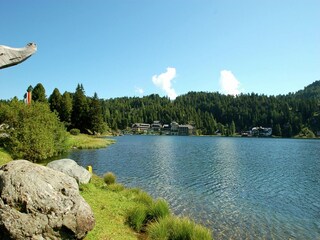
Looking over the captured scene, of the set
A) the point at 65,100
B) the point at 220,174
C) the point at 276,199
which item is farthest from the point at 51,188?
the point at 65,100

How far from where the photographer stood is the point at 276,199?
2662 centimetres

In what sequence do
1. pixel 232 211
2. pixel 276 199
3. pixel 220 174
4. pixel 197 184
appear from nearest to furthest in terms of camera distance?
pixel 232 211 < pixel 276 199 < pixel 197 184 < pixel 220 174

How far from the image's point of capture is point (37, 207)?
337 inches

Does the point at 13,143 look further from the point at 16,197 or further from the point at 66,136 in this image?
the point at 16,197

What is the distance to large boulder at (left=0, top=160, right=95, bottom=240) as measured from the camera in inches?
331

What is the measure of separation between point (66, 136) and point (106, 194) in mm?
34386

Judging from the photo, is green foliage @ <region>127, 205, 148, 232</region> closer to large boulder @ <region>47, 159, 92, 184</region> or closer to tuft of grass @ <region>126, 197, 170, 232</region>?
tuft of grass @ <region>126, 197, 170, 232</region>

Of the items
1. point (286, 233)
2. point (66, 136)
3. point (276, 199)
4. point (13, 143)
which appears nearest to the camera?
point (286, 233)

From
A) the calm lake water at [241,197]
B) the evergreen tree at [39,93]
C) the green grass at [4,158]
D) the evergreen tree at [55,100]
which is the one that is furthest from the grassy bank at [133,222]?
the evergreen tree at [55,100]

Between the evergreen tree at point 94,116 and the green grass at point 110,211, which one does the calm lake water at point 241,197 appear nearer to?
the green grass at point 110,211

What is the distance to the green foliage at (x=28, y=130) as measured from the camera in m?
34.6

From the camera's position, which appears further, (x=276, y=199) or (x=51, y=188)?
(x=276, y=199)

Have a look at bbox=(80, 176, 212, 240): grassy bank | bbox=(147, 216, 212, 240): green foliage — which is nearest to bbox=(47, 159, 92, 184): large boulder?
bbox=(80, 176, 212, 240): grassy bank

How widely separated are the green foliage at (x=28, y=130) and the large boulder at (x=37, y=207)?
27202 mm
